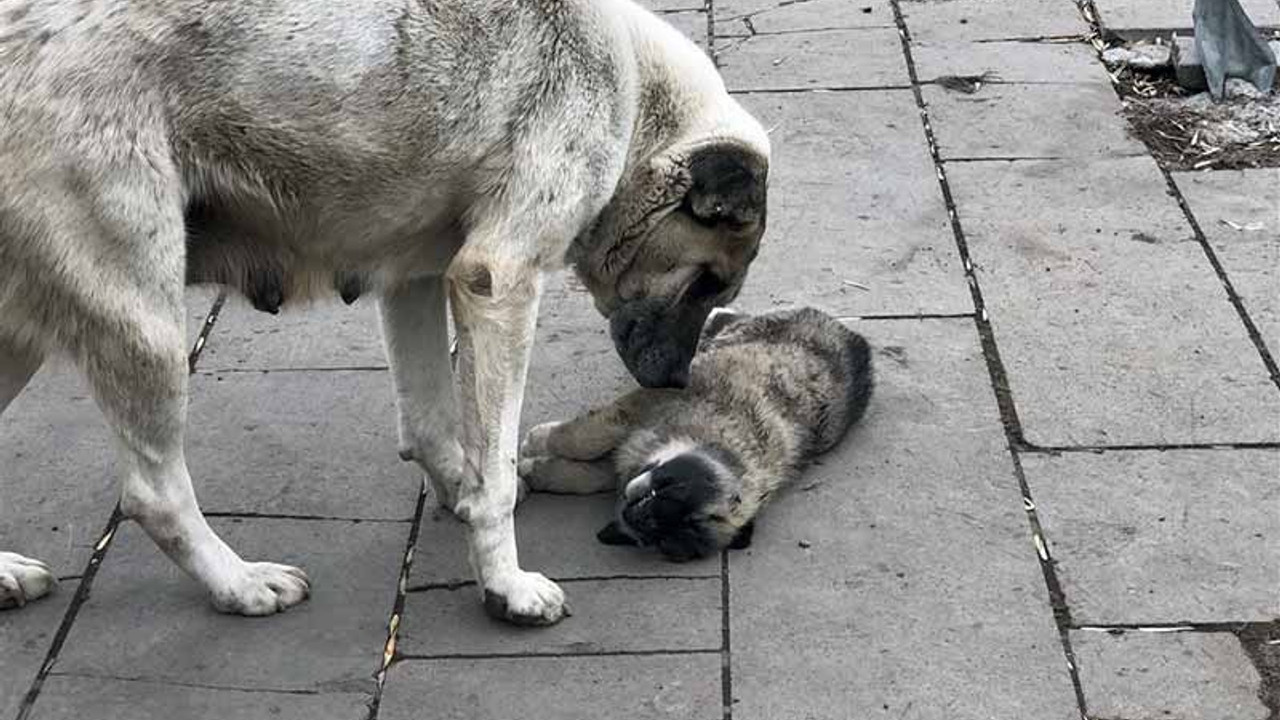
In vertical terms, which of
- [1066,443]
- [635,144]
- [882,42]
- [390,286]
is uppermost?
[635,144]

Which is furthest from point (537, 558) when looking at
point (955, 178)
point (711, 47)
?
point (711, 47)

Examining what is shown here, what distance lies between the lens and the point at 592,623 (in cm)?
457

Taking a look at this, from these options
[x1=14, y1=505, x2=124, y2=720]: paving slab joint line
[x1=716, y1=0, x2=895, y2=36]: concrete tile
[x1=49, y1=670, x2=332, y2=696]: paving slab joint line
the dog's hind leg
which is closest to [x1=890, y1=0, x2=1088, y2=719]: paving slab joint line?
[x1=716, y1=0, x2=895, y2=36]: concrete tile

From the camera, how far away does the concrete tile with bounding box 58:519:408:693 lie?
4.41 m

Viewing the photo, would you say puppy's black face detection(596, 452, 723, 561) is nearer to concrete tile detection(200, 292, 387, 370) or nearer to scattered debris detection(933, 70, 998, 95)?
concrete tile detection(200, 292, 387, 370)

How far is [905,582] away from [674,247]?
3.26ft

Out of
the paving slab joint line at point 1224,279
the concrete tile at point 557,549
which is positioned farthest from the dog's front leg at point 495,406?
the paving slab joint line at point 1224,279

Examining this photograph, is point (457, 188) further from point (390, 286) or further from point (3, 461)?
point (3, 461)

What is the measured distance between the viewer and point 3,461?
5.32 m

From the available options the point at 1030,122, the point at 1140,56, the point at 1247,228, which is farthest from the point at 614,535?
the point at 1140,56

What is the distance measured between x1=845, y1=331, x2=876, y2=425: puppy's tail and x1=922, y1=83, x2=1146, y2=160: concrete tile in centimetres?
183

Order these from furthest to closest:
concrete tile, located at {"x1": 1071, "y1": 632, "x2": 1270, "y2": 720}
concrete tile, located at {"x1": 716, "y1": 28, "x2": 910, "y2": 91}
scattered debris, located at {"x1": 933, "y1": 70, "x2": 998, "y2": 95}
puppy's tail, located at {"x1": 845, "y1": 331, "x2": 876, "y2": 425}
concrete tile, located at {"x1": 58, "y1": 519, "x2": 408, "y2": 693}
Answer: concrete tile, located at {"x1": 716, "y1": 28, "x2": 910, "y2": 91} → scattered debris, located at {"x1": 933, "y1": 70, "x2": 998, "y2": 95} → puppy's tail, located at {"x1": 845, "y1": 331, "x2": 876, "y2": 425} → concrete tile, located at {"x1": 58, "y1": 519, "x2": 408, "y2": 693} → concrete tile, located at {"x1": 1071, "y1": 632, "x2": 1270, "y2": 720}

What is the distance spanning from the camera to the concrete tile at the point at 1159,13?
8.17 meters

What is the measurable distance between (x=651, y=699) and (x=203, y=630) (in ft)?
3.67
